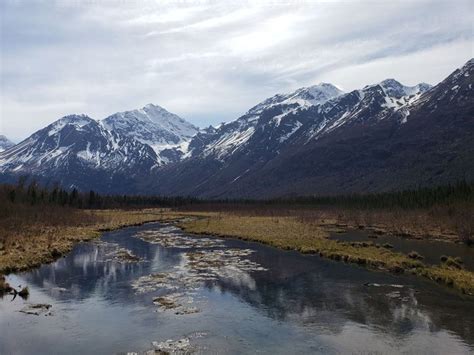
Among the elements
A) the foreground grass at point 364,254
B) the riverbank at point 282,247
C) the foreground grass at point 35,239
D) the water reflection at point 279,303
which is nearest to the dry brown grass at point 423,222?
the riverbank at point 282,247

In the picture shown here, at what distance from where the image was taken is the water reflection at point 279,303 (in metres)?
27.5

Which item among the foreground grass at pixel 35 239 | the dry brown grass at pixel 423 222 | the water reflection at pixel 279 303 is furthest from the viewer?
the dry brown grass at pixel 423 222

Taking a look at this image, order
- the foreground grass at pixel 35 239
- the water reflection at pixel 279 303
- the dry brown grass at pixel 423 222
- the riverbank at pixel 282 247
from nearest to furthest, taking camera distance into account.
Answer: the water reflection at pixel 279 303 < the riverbank at pixel 282 247 < the foreground grass at pixel 35 239 < the dry brown grass at pixel 423 222

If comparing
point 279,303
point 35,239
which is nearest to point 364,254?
point 279,303

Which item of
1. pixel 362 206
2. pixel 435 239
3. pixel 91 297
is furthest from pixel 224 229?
pixel 362 206

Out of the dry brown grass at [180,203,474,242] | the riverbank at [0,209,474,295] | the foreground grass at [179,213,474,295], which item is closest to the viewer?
the foreground grass at [179,213,474,295]

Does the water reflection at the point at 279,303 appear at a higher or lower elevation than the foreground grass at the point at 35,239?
lower

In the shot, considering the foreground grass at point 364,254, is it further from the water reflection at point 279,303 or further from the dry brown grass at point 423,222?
the dry brown grass at point 423,222

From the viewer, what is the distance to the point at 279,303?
118 ft

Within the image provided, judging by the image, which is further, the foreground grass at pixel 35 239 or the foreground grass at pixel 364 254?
the foreground grass at pixel 35 239

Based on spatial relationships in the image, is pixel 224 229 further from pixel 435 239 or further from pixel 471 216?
pixel 471 216

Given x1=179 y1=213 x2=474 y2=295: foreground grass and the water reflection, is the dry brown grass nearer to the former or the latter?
x1=179 y1=213 x2=474 y2=295: foreground grass

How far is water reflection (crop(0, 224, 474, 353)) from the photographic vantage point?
27.5m

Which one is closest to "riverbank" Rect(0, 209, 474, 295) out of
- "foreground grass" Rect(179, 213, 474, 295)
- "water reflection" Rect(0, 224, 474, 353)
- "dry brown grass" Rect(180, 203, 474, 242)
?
"foreground grass" Rect(179, 213, 474, 295)
